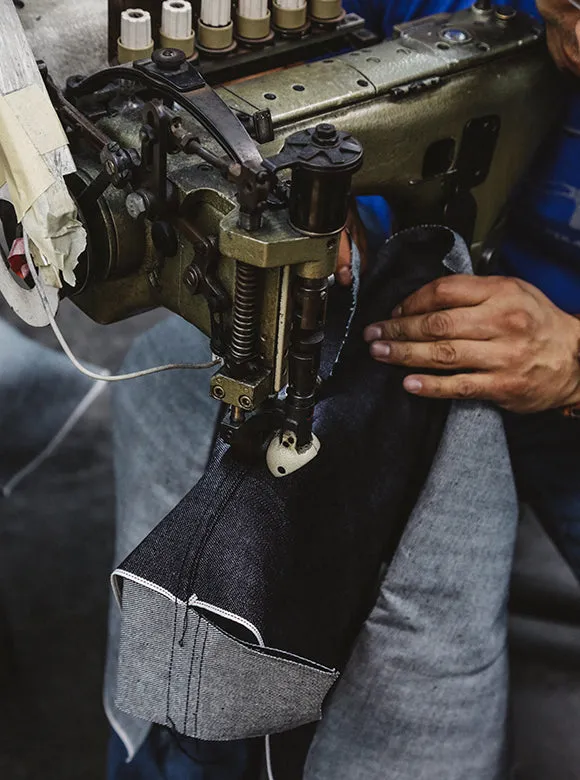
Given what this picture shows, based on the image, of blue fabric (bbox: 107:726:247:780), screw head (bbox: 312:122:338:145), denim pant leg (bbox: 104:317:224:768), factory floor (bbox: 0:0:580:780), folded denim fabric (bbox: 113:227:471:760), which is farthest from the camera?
factory floor (bbox: 0:0:580:780)

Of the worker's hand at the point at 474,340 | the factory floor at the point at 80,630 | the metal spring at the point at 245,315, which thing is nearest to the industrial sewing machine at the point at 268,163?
the metal spring at the point at 245,315

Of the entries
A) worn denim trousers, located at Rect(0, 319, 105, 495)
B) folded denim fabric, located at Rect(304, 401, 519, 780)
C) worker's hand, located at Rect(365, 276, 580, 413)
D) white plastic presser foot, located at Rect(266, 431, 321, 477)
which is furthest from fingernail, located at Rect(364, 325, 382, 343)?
worn denim trousers, located at Rect(0, 319, 105, 495)

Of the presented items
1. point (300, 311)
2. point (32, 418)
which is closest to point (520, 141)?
Result: point (300, 311)

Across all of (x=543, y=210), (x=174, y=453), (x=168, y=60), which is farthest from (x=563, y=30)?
(x=174, y=453)

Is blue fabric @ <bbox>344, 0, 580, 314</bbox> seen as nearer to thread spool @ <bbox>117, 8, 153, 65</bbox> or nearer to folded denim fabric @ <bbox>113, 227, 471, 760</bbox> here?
folded denim fabric @ <bbox>113, 227, 471, 760</bbox>

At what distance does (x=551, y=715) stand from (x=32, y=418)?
1.02m

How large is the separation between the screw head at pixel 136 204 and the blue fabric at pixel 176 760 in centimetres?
68

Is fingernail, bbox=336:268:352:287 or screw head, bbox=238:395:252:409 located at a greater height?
screw head, bbox=238:395:252:409

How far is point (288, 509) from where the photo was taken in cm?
98

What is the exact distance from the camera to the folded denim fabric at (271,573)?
0.92 meters

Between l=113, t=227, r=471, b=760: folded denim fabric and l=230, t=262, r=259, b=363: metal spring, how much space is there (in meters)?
0.15

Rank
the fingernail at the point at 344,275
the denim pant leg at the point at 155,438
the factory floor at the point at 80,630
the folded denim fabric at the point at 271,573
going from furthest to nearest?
the factory floor at the point at 80,630 < the denim pant leg at the point at 155,438 < the fingernail at the point at 344,275 < the folded denim fabric at the point at 271,573

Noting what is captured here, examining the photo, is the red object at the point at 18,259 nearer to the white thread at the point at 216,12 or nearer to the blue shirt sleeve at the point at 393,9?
the white thread at the point at 216,12

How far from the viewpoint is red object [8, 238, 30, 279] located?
900 millimetres
